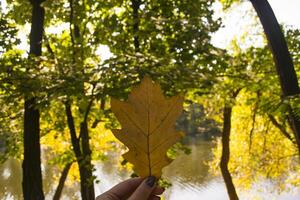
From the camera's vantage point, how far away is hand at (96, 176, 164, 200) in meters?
1.05

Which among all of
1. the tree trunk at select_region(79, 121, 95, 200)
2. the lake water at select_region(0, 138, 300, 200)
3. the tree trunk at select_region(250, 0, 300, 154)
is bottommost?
the lake water at select_region(0, 138, 300, 200)

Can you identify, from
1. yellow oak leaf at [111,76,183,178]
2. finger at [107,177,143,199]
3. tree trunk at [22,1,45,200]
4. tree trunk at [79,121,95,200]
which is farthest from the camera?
tree trunk at [79,121,95,200]

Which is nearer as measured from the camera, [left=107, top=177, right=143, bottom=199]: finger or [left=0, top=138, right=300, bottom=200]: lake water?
[left=107, top=177, right=143, bottom=199]: finger

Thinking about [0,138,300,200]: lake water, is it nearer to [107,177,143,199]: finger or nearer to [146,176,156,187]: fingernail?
[107,177,143,199]: finger

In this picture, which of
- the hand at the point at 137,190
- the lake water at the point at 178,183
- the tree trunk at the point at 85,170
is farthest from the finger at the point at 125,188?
the lake water at the point at 178,183

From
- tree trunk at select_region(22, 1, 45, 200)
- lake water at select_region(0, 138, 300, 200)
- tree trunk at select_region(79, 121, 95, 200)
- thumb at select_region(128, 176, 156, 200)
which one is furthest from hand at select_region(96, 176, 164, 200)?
lake water at select_region(0, 138, 300, 200)

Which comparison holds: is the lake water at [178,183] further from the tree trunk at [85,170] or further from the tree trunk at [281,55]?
the tree trunk at [281,55]

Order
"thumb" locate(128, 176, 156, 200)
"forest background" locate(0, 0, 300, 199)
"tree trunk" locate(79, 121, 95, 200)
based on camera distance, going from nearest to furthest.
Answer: "thumb" locate(128, 176, 156, 200), "forest background" locate(0, 0, 300, 199), "tree trunk" locate(79, 121, 95, 200)

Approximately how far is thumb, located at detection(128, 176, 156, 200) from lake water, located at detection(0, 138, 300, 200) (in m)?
24.1

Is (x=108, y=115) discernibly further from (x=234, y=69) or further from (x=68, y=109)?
(x=234, y=69)

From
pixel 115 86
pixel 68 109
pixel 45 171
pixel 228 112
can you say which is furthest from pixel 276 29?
pixel 45 171

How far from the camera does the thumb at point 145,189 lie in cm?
104

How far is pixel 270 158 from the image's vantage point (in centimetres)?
1652

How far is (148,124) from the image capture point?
97cm
